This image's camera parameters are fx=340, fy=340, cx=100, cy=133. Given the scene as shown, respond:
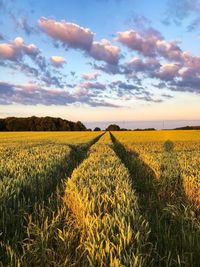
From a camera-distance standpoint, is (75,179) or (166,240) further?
(75,179)

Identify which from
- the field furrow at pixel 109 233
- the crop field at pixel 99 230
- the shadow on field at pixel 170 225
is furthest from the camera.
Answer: the shadow on field at pixel 170 225

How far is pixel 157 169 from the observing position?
35.9 feet

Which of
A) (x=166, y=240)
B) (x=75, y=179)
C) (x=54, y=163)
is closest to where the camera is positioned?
(x=166, y=240)

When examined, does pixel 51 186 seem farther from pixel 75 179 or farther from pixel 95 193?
pixel 95 193

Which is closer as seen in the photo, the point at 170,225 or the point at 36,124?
the point at 170,225

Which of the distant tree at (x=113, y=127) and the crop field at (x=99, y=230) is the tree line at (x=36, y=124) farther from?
the crop field at (x=99, y=230)

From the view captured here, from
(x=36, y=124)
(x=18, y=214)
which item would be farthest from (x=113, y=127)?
(x=18, y=214)

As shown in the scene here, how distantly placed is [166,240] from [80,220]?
1450mm

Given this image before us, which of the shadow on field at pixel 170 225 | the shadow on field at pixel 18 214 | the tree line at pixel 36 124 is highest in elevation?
the tree line at pixel 36 124

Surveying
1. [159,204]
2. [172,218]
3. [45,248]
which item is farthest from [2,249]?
[159,204]

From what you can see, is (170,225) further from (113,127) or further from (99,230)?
(113,127)

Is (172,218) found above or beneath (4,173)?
beneath

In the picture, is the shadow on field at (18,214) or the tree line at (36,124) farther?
the tree line at (36,124)

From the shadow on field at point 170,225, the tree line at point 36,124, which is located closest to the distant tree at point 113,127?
the tree line at point 36,124
